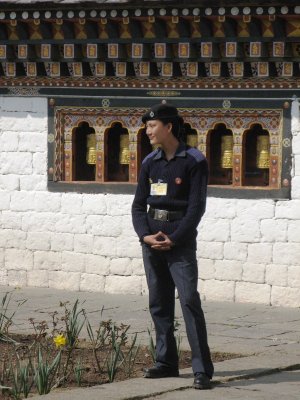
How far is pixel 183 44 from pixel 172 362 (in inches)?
243

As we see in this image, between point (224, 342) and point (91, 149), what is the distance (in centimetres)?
497

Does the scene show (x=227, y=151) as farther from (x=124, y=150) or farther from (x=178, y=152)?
(x=178, y=152)

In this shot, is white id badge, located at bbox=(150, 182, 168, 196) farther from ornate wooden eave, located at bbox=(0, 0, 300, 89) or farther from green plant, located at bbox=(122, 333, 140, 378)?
ornate wooden eave, located at bbox=(0, 0, 300, 89)

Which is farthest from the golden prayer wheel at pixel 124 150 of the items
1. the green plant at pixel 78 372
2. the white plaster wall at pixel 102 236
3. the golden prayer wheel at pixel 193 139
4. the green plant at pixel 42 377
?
the green plant at pixel 42 377

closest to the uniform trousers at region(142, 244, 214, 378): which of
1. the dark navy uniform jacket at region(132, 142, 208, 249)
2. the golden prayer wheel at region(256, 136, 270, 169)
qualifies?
the dark navy uniform jacket at region(132, 142, 208, 249)

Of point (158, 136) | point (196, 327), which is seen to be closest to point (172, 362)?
→ point (196, 327)

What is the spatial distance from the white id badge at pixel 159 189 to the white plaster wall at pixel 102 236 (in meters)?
4.98

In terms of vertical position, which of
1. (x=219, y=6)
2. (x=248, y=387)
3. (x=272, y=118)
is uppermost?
(x=219, y=6)

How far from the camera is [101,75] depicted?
15.5m

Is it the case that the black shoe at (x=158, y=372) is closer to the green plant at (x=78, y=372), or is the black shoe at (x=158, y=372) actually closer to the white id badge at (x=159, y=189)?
the green plant at (x=78, y=372)

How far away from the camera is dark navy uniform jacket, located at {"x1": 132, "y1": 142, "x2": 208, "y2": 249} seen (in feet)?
29.8

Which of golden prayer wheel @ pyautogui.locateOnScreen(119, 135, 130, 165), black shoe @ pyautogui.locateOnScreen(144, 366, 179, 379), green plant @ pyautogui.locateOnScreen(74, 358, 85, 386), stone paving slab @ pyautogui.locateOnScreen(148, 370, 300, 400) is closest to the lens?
stone paving slab @ pyautogui.locateOnScreen(148, 370, 300, 400)

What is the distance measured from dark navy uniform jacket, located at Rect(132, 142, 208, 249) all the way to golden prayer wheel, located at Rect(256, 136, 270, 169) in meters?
5.23

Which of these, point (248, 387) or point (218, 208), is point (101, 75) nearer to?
point (218, 208)
